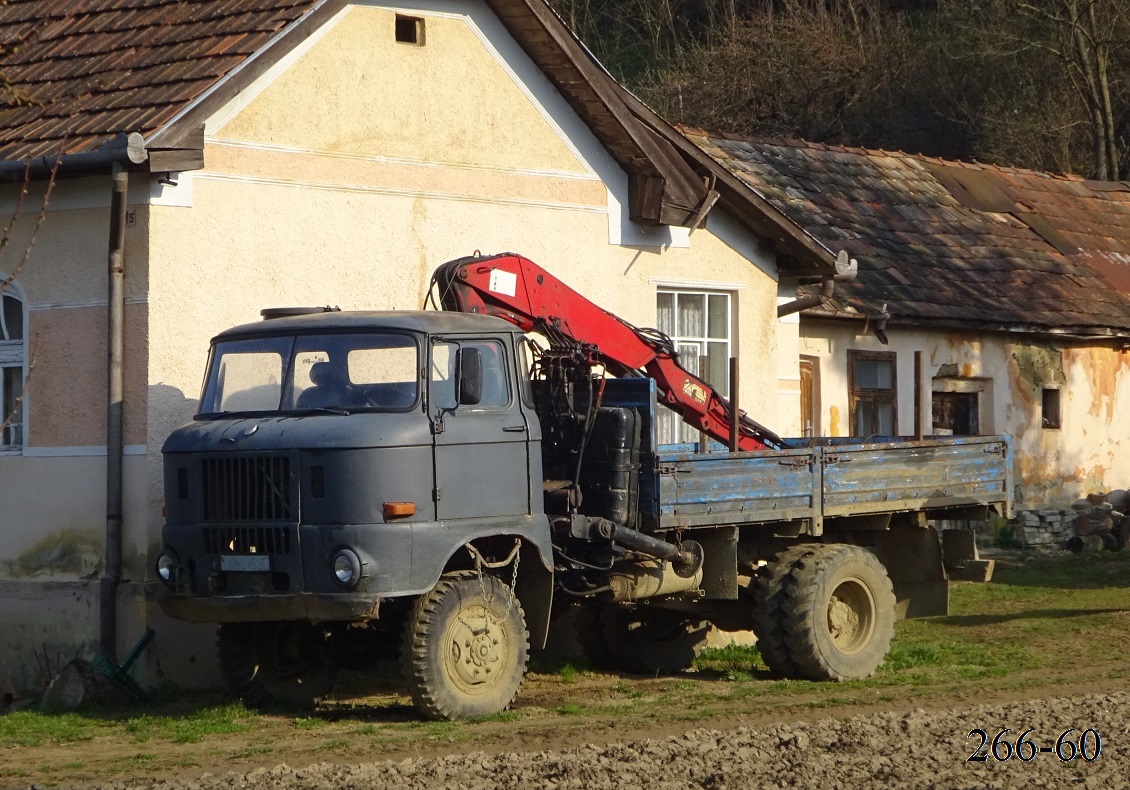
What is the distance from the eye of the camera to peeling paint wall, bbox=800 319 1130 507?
20281mm

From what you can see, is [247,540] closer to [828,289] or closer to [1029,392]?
[828,289]

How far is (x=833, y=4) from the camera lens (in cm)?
4119

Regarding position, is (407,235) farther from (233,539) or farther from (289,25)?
(233,539)

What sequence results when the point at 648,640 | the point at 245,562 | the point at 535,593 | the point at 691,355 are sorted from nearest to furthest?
the point at 245,562, the point at 535,593, the point at 648,640, the point at 691,355

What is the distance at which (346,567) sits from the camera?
9.59 meters

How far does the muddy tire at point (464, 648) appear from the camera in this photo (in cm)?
985

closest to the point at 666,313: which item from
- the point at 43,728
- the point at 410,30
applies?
the point at 410,30

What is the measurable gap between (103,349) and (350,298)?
6.27 ft

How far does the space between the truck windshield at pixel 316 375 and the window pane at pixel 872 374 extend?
1131 centimetres

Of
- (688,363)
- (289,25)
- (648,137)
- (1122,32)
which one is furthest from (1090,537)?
(1122,32)

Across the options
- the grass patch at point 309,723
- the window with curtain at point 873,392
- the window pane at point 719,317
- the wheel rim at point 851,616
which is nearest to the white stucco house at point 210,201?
the window pane at point 719,317

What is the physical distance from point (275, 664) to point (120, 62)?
4.71m

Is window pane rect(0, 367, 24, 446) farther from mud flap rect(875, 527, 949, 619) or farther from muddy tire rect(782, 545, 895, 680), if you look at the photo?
mud flap rect(875, 527, 949, 619)

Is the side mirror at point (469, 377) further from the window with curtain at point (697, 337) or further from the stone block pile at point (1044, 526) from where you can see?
the stone block pile at point (1044, 526)
